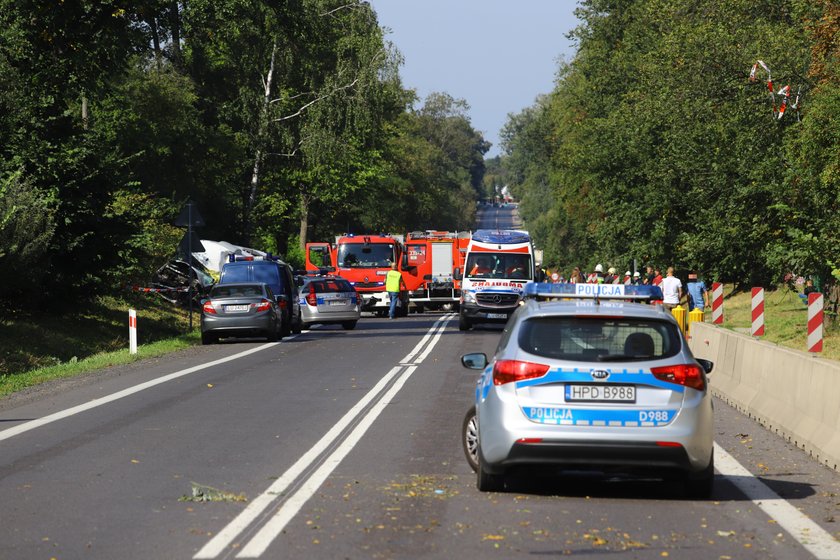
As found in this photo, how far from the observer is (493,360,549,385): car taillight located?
9477 mm

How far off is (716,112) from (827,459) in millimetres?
34034

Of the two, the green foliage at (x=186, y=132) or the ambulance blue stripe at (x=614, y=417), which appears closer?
the ambulance blue stripe at (x=614, y=417)

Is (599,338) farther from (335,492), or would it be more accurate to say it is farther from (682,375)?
(335,492)

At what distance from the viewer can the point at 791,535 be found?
27.5 feet

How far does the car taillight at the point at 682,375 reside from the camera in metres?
9.41

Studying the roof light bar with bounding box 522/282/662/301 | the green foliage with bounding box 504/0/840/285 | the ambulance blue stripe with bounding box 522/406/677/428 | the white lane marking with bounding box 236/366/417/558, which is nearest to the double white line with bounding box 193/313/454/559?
the white lane marking with bounding box 236/366/417/558

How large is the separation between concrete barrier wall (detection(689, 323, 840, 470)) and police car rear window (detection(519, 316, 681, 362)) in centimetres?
275

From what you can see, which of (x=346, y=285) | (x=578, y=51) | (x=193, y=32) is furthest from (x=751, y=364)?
(x=578, y=51)

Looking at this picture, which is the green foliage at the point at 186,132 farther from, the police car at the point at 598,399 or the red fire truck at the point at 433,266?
the police car at the point at 598,399

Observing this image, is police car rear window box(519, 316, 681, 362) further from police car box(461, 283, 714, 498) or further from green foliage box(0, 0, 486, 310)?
green foliage box(0, 0, 486, 310)

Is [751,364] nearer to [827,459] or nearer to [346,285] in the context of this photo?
[827,459]

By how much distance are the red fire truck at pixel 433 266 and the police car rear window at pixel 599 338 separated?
133 ft

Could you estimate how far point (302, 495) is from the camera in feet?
31.7

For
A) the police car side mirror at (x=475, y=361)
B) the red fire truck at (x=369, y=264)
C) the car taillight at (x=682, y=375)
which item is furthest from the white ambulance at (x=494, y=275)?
the car taillight at (x=682, y=375)
